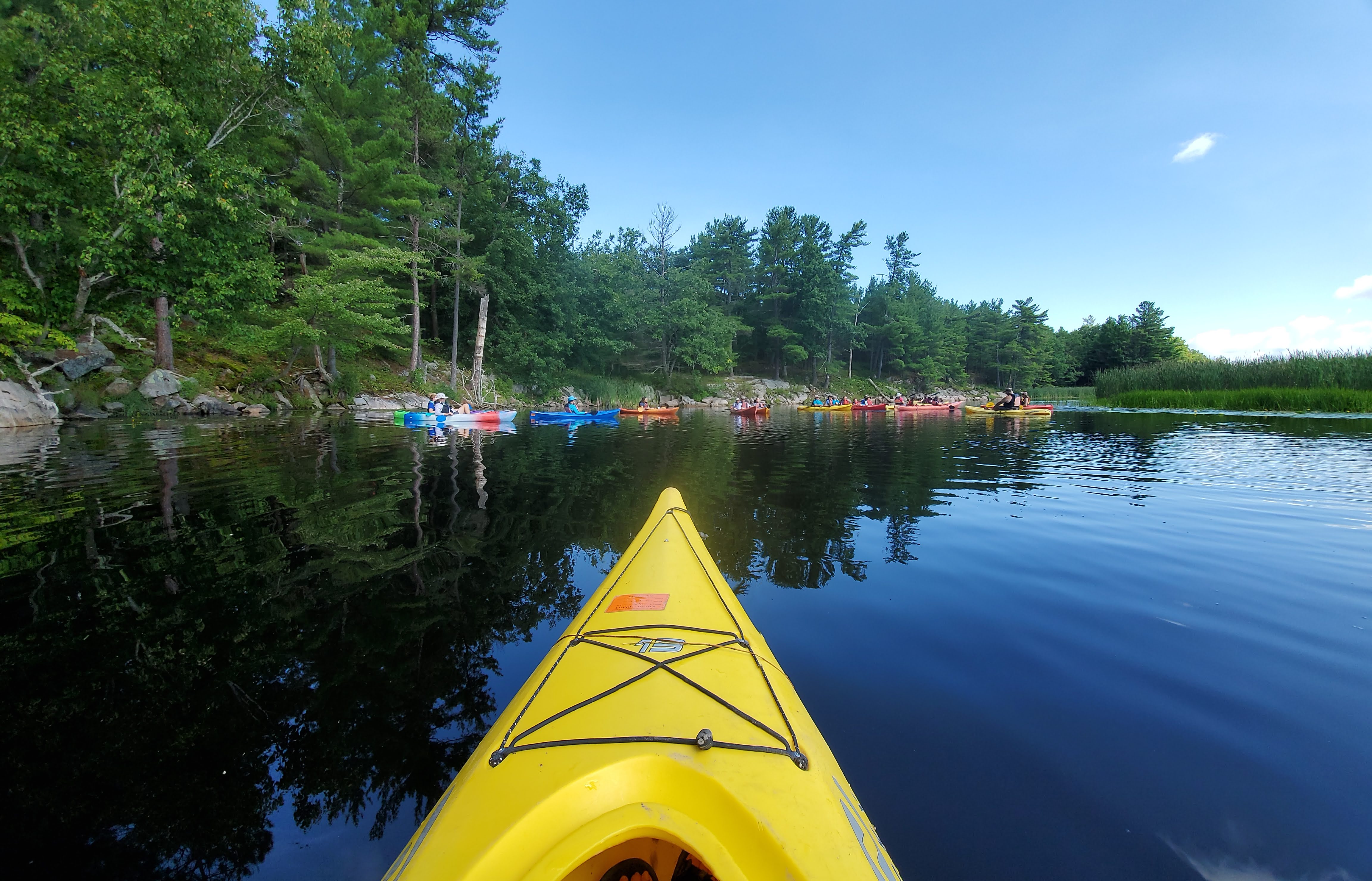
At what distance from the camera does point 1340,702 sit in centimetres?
245

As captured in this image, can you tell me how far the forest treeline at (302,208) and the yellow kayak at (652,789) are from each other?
18.7 metres

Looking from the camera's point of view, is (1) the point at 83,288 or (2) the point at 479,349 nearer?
(1) the point at 83,288

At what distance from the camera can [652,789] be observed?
55.6 inches

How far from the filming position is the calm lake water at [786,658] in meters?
1.80

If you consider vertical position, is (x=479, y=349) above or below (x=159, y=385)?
above

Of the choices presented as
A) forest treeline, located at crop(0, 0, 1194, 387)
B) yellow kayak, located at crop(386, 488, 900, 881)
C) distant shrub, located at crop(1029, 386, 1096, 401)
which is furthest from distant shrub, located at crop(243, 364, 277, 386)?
distant shrub, located at crop(1029, 386, 1096, 401)

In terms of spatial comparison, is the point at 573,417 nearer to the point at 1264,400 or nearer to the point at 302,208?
the point at 302,208

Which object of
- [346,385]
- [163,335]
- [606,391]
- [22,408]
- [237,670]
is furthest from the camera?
[606,391]

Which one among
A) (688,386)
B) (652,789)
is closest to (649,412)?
(688,386)

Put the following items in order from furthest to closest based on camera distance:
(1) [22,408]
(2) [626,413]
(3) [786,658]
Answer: (2) [626,413], (1) [22,408], (3) [786,658]

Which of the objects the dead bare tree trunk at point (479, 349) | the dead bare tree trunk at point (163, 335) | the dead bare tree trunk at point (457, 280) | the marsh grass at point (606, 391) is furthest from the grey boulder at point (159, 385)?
the marsh grass at point (606, 391)

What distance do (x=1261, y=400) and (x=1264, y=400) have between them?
0.41 feet

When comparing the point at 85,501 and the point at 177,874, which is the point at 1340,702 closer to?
the point at 177,874

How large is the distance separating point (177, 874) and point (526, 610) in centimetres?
201
